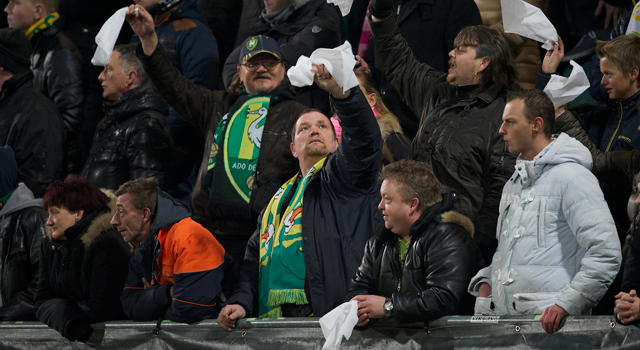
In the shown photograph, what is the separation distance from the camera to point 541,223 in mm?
3568

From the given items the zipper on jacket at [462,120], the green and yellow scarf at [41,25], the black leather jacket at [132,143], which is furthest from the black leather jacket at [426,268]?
the green and yellow scarf at [41,25]

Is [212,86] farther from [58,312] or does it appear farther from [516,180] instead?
[516,180]

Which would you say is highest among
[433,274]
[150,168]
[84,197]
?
[433,274]

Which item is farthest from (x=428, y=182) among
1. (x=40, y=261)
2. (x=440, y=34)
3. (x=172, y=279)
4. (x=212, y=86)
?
(x=212, y=86)

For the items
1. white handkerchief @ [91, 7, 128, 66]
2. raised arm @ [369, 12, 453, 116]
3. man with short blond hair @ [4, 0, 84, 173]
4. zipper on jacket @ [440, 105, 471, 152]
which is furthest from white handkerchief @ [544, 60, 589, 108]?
man with short blond hair @ [4, 0, 84, 173]

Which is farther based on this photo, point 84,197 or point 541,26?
point 84,197

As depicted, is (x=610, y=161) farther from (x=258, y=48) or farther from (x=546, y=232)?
(x=258, y=48)

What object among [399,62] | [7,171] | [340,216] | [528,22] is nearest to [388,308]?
[340,216]

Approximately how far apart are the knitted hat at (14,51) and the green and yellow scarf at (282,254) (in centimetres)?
353

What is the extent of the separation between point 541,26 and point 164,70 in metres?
2.59

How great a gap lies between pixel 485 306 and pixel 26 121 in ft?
14.6

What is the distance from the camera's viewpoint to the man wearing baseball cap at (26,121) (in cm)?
658

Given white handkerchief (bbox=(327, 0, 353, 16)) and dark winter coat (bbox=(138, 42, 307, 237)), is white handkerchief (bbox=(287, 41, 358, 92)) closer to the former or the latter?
white handkerchief (bbox=(327, 0, 353, 16))

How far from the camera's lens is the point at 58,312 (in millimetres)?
4719
